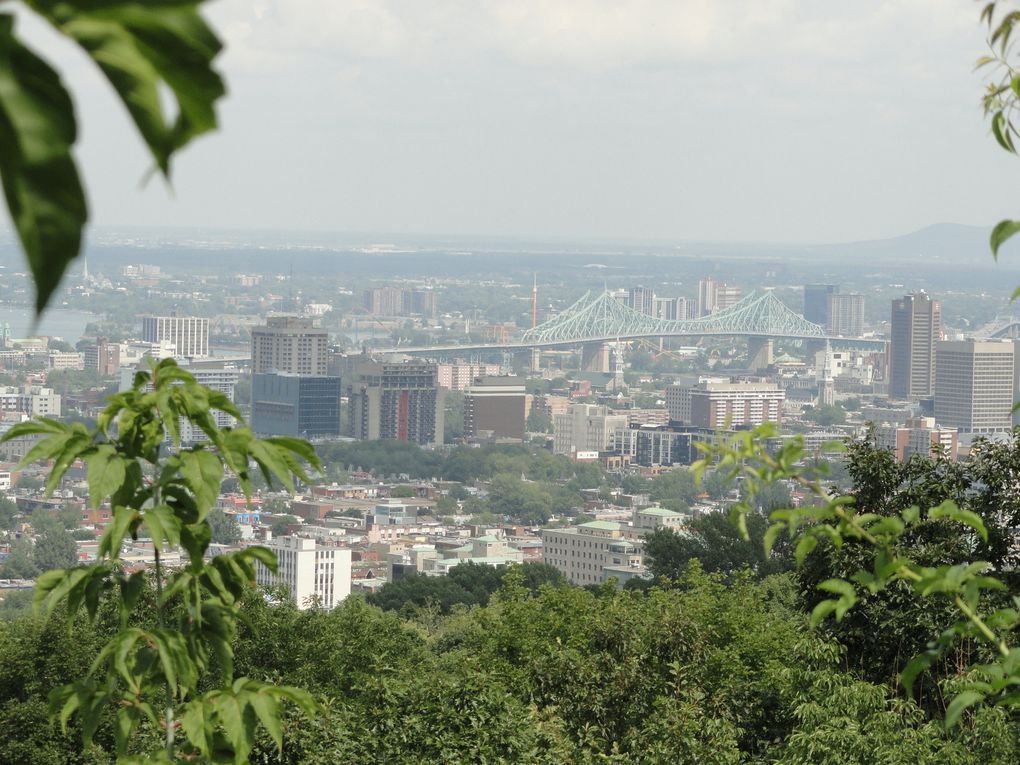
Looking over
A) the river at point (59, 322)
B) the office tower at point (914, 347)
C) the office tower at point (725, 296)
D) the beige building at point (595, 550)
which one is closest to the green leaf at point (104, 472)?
the beige building at point (595, 550)

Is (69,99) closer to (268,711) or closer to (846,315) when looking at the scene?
(268,711)

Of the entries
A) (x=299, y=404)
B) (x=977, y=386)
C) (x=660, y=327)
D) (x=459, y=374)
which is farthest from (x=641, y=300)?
(x=299, y=404)

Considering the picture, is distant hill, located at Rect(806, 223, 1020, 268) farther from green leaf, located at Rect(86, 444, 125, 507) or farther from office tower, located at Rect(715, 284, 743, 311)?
green leaf, located at Rect(86, 444, 125, 507)

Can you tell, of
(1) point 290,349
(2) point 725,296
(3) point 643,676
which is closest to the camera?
(3) point 643,676

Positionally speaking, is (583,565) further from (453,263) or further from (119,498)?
(453,263)

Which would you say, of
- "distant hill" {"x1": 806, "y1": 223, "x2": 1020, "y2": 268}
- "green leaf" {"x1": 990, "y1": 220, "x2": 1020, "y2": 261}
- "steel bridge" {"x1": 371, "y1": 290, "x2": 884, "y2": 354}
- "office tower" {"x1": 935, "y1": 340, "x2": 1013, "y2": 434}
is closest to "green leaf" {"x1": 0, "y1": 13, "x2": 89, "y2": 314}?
"green leaf" {"x1": 990, "y1": 220, "x2": 1020, "y2": 261}

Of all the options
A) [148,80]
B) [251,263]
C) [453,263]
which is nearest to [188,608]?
[148,80]
